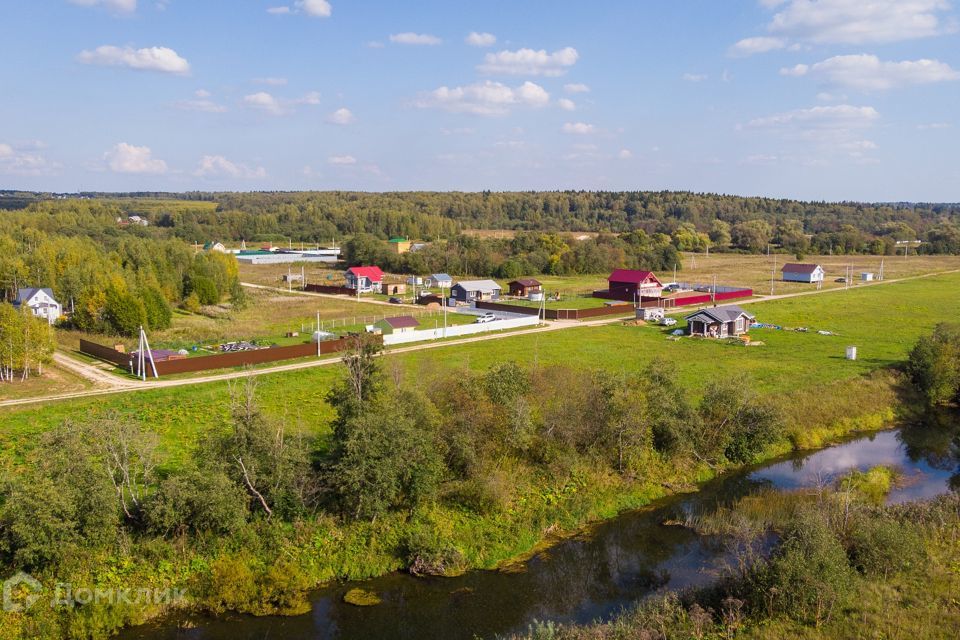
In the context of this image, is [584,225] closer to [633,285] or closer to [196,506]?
[633,285]

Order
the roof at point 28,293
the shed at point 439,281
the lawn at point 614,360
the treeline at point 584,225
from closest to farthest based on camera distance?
the lawn at point 614,360 < the roof at point 28,293 < the shed at point 439,281 < the treeline at point 584,225

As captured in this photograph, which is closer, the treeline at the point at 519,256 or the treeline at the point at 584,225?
the treeline at the point at 519,256

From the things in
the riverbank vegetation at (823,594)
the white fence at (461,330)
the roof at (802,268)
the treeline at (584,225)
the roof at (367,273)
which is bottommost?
the riverbank vegetation at (823,594)

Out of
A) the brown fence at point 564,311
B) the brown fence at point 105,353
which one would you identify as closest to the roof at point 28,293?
the brown fence at point 105,353

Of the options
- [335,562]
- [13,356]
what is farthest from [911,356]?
[13,356]

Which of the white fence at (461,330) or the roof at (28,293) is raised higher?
the roof at (28,293)

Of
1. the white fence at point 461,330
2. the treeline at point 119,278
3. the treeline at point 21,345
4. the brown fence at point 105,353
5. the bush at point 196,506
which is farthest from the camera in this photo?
the treeline at point 119,278

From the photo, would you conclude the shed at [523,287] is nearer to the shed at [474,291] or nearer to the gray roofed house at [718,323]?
the shed at [474,291]
